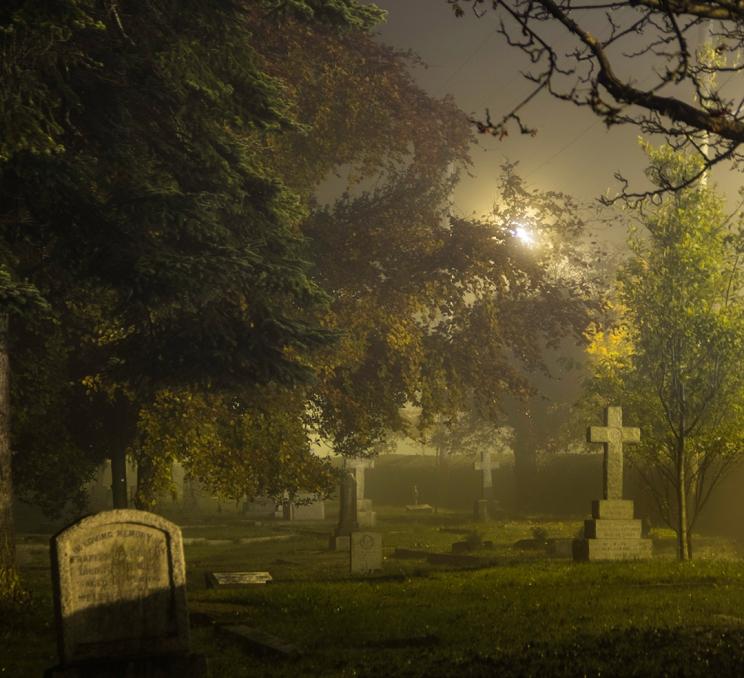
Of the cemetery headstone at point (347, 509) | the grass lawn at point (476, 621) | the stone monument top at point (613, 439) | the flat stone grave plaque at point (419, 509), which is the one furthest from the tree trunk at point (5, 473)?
the flat stone grave plaque at point (419, 509)

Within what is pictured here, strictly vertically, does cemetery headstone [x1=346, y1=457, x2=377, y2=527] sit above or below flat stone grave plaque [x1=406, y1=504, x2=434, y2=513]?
above

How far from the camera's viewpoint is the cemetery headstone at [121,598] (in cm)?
891

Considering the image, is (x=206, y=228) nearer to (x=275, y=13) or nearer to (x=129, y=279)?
(x=129, y=279)

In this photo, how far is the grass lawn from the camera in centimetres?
955

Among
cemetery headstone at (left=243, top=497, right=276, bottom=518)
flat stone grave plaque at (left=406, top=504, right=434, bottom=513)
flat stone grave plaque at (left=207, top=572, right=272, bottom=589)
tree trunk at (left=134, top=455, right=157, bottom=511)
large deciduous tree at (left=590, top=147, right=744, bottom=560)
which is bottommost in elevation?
flat stone grave plaque at (left=406, top=504, right=434, bottom=513)

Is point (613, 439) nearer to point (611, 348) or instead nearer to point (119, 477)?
point (119, 477)

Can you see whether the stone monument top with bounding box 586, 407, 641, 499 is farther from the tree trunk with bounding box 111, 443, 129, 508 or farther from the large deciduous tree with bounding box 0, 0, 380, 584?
the tree trunk with bounding box 111, 443, 129, 508

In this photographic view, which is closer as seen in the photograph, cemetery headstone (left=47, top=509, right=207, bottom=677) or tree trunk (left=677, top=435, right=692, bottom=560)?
cemetery headstone (left=47, top=509, right=207, bottom=677)

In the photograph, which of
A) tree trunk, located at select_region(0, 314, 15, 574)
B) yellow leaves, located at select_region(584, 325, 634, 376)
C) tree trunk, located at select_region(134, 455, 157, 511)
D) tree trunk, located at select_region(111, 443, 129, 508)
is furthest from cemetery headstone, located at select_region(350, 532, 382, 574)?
yellow leaves, located at select_region(584, 325, 634, 376)

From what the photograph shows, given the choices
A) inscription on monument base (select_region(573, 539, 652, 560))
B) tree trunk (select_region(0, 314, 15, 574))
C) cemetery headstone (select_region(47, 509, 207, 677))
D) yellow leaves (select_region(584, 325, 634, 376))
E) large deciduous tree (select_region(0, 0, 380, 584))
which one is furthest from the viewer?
yellow leaves (select_region(584, 325, 634, 376))

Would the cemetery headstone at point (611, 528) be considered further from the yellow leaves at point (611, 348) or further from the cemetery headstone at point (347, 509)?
the cemetery headstone at point (347, 509)

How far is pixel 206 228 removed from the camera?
1617 cm

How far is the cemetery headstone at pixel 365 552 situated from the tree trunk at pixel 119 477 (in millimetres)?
4805

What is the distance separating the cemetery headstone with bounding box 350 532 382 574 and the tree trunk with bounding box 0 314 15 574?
6834 millimetres
